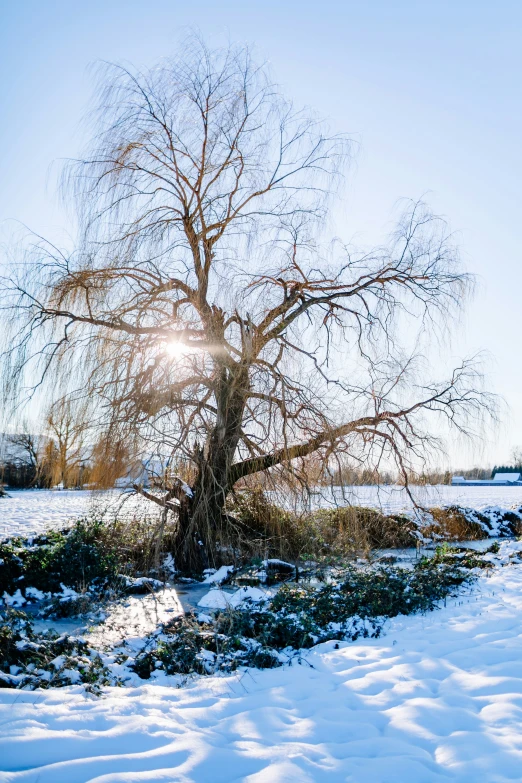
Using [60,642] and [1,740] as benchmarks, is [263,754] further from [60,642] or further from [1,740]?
[60,642]

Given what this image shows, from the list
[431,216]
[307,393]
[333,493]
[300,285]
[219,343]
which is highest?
[431,216]

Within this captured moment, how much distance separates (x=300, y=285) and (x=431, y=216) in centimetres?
230

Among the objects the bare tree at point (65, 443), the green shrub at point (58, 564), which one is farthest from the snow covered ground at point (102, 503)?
the green shrub at point (58, 564)

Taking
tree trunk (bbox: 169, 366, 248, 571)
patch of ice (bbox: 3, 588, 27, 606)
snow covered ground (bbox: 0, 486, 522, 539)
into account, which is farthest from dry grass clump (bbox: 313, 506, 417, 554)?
patch of ice (bbox: 3, 588, 27, 606)

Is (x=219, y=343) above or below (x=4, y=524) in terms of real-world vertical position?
above

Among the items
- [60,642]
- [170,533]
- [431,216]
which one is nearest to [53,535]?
[170,533]

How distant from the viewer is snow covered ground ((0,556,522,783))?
231 centimetres

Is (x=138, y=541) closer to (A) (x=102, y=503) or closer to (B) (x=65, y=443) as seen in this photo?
(A) (x=102, y=503)

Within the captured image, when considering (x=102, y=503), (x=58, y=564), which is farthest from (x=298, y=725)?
(x=102, y=503)

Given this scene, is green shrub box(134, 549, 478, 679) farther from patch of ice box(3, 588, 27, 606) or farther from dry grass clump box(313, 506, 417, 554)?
patch of ice box(3, 588, 27, 606)

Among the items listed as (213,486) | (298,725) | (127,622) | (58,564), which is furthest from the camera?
(213,486)

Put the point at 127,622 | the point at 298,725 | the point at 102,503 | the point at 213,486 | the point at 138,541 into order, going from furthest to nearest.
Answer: the point at 102,503 < the point at 138,541 < the point at 213,486 < the point at 127,622 < the point at 298,725

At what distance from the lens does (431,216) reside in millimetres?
8656

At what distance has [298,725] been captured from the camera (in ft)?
9.24
